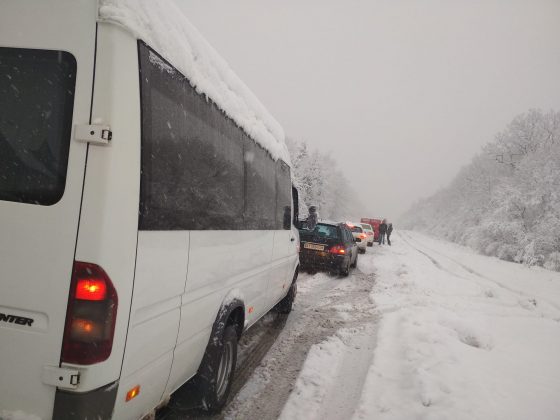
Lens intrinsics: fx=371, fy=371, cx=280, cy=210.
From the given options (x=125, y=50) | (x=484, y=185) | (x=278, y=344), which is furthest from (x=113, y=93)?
(x=484, y=185)

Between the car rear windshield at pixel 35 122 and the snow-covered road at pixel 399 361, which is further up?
the car rear windshield at pixel 35 122

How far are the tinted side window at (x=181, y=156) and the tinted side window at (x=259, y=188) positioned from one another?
18.3 inches

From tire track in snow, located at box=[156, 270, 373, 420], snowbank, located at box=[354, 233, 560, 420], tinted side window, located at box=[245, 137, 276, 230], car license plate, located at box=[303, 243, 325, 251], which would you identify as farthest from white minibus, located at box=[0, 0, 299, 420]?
car license plate, located at box=[303, 243, 325, 251]

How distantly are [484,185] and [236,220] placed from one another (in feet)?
191

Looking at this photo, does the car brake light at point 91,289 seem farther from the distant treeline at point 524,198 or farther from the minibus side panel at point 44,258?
the distant treeline at point 524,198

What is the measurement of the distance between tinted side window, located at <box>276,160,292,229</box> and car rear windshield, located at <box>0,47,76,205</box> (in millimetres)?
3334

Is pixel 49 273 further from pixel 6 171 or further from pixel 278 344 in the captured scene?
pixel 278 344

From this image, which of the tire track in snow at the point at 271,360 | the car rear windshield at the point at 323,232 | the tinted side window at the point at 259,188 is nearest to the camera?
the tire track in snow at the point at 271,360

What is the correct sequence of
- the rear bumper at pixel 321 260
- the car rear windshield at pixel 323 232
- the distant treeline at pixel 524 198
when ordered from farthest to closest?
1. the distant treeline at pixel 524 198
2. the car rear windshield at pixel 323 232
3. the rear bumper at pixel 321 260

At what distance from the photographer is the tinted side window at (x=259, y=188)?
12.1 feet

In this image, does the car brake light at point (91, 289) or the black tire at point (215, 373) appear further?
the black tire at point (215, 373)

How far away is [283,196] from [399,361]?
2759mm

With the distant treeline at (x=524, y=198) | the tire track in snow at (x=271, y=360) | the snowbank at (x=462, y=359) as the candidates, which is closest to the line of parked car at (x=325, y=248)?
the snowbank at (x=462, y=359)

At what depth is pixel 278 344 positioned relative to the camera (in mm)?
5398
